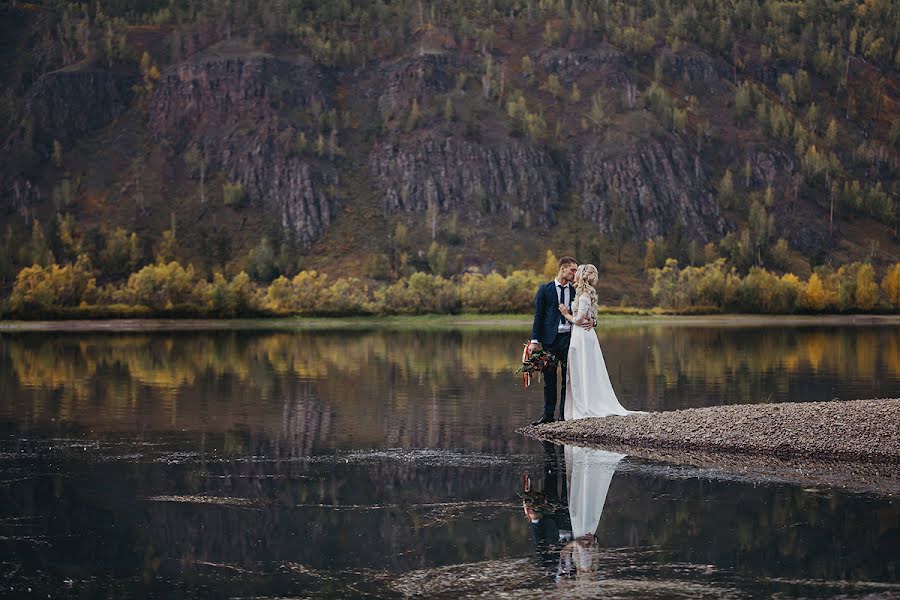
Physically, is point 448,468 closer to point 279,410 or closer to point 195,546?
point 195,546

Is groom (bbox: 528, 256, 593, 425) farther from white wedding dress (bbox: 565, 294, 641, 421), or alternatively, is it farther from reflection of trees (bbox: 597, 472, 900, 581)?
reflection of trees (bbox: 597, 472, 900, 581)

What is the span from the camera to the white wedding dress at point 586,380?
27.2 meters

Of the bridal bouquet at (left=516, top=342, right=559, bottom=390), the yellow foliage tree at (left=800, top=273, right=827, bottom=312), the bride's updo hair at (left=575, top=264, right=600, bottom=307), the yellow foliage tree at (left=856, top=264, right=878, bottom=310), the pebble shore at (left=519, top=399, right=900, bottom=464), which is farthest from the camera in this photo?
the yellow foliage tree at (left=856, top=264, right=878, bottom=310)

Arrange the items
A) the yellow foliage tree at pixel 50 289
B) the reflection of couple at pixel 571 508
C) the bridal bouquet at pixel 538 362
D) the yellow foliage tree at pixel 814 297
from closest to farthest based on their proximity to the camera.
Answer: the reflection of couple at pixel 571 508 < the bridal bouquet at pixel 538 362 < the yellow foliage tree at pixel 50 289 < the yellow foliage tree at pixel 814 297

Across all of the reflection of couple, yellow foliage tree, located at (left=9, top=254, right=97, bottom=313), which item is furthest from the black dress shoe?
yellow foliage tree, located at (left=9, top=254, right=97, bottom=313)

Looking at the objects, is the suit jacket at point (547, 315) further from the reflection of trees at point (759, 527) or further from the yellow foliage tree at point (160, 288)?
the yellow foliage tree at point (160, 288)

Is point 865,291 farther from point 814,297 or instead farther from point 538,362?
point 538,362

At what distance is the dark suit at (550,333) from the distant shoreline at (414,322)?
95.6 m

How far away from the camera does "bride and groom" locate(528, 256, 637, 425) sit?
89.4 ft

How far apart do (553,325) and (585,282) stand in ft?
3.90

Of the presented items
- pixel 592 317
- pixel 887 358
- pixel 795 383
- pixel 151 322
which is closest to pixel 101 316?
pixel 151 322

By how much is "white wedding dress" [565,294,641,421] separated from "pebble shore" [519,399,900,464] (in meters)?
0.51

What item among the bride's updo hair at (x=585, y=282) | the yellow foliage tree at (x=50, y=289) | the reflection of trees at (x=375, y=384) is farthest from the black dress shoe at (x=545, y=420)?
the yellow foliage tree at (x=50, y=289)

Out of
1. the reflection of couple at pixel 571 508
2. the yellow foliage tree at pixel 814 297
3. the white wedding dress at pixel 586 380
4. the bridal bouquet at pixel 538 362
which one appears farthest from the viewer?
the yellow foliage tree at pixel 814 297
